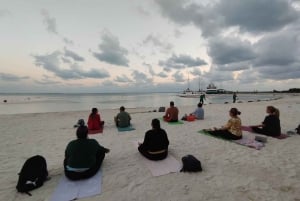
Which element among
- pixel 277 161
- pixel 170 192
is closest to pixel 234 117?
pixel 277 161

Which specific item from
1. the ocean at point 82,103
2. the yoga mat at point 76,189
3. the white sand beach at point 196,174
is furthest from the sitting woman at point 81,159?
the ocean at point 82,103

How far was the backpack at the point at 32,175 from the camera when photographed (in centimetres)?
356

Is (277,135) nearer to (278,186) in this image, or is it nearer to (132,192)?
(278,186)

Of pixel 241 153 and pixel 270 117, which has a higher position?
pixel 270 117

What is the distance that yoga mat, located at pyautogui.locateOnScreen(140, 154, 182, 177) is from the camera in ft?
13.7

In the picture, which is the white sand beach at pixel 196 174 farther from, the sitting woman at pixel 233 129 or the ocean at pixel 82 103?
the ocean at pixel 82 103

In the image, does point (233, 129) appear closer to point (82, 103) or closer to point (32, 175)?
point (32, 175)

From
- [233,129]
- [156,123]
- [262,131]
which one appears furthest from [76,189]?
[262,131]

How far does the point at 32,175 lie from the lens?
3760 millimetres

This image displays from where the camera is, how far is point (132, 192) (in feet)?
11.2

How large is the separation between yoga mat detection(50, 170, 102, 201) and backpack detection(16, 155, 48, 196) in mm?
419

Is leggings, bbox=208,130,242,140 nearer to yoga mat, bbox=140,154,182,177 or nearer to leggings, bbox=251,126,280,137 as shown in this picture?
leggings, bbox=251,126,280,137

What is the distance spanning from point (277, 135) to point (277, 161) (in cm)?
285

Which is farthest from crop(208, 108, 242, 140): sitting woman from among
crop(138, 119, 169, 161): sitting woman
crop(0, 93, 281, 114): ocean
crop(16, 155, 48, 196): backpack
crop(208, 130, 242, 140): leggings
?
crop(0, 93, 281, 114): ocean
